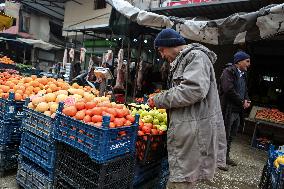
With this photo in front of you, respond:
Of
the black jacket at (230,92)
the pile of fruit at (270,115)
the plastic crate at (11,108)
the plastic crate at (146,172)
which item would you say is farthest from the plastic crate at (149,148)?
the pile of fruit at (270,115)

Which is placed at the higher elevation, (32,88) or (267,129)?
(32,88)

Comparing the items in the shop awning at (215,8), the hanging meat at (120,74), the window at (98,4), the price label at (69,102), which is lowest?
the price label at (69,102)

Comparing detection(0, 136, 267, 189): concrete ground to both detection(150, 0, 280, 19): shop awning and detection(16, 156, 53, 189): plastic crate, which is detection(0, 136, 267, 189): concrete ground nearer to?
detection(16, 156, 53, 189): plastic crate

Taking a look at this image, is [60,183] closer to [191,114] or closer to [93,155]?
[93,155]

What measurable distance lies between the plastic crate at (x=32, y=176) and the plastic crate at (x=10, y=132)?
462mm

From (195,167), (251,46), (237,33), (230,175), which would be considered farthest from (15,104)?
(251,46)

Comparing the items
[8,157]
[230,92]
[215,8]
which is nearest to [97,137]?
[8,157]

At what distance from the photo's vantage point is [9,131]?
434cm

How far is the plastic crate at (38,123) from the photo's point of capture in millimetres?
3617

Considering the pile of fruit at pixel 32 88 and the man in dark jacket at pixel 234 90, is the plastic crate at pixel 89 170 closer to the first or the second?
the pile of fruit at pixel 32 88

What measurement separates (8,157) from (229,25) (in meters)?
5.52

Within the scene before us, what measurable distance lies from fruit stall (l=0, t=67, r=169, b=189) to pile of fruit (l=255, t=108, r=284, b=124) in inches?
228

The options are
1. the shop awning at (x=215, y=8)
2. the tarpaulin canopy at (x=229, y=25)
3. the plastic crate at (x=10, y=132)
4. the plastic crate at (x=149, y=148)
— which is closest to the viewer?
the plastic crate at (x=149, y=148)

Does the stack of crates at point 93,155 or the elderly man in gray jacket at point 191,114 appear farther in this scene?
the stack of crates at point 93,155
